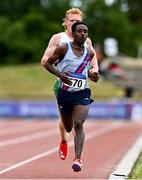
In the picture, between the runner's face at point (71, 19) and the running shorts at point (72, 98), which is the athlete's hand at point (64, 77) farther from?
the runner's face at point (71, 19)

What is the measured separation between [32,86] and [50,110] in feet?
45.5

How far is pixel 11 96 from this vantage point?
167 feet

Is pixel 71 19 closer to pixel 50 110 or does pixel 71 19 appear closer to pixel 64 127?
pixel 64 127

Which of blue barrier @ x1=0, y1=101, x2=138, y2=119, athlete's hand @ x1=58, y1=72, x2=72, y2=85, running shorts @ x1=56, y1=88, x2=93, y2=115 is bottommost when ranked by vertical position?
blue barrier @ x1=0, y1=101, x2=138, y2=119

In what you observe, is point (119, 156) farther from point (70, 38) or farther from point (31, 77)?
point (31, 77)

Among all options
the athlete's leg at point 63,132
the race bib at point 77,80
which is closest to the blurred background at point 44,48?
the athlete's leg at point 63,132

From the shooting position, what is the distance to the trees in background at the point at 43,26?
67.1 m

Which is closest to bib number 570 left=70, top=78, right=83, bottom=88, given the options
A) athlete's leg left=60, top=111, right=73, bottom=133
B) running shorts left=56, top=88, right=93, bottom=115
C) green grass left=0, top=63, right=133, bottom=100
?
running shorts left=56, top=88, right=93, bottom=115

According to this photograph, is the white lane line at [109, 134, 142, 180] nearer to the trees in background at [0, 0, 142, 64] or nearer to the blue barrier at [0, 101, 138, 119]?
the blue barrier at [0, 101, 138, 119]

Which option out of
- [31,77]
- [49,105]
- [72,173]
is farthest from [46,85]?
[72,173]

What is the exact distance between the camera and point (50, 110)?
133 ft

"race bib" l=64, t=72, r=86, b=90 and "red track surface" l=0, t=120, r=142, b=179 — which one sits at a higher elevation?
"race bib" l=64, t=72, r=86, b=90

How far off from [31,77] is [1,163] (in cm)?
4361

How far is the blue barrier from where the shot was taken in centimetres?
4050
